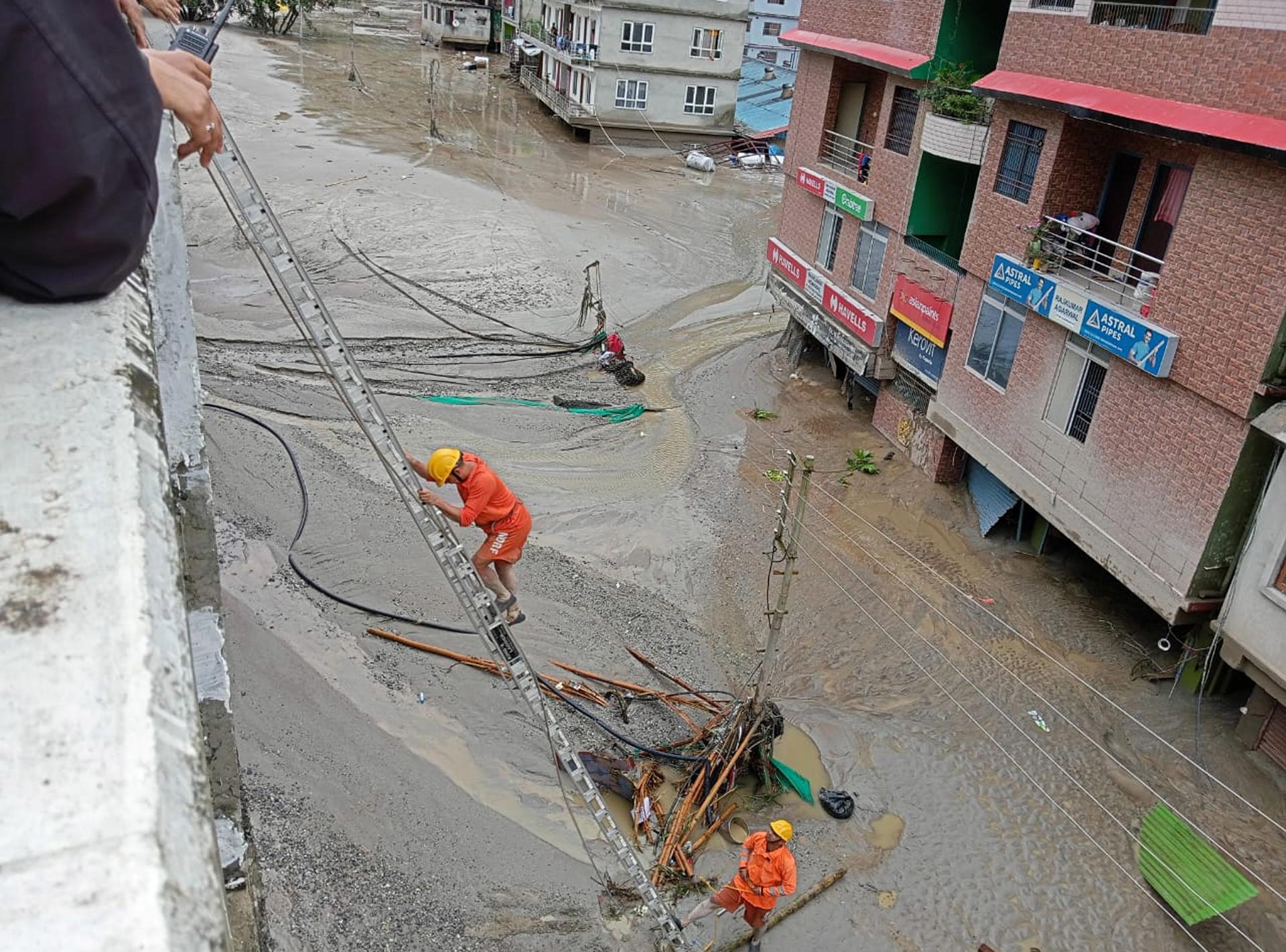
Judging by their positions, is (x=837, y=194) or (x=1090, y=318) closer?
(x=1090, y=318)

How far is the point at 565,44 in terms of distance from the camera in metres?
51.8

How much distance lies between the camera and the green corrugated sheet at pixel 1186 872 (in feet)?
37.3

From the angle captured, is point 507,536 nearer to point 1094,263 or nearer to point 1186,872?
point 1186,872

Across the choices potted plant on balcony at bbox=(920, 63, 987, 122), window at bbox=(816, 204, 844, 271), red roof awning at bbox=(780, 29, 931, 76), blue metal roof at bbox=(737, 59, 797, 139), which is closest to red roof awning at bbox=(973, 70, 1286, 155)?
potted plant on balcony at bbox=(920, 63, 987, 122)

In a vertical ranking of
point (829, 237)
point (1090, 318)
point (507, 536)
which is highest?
point (1090, 318)

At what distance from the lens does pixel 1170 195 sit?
50.8 feet

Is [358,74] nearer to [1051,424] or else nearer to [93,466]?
[1051,424]

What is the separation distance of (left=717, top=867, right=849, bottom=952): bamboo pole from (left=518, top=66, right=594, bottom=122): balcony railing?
145 feet

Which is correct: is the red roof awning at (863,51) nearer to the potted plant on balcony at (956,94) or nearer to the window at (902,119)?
the potted plant on balcony at (956,94)

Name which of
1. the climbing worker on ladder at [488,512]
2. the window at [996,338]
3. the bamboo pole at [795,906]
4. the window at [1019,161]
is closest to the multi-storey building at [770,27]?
the window at [1019,161]

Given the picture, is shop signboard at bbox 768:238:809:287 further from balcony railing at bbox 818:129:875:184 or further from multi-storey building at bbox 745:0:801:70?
multi-storey building at bbox 745:0:801:70

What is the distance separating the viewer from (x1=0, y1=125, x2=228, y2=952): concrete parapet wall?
1.21 metres

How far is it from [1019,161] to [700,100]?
35879mm

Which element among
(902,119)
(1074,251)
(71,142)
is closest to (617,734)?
(1074,251)
